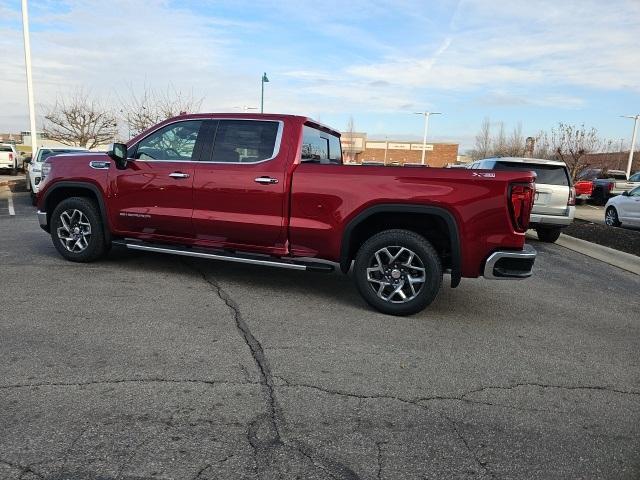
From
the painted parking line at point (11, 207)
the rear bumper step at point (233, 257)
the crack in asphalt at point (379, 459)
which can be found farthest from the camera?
the painted parking line at point (11, 207)

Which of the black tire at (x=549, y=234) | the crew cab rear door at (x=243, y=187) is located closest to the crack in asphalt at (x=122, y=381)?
the crew cab rear door at (x=243, y=187)

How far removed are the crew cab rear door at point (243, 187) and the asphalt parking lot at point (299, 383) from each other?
607 mm

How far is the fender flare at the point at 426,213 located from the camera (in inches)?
193

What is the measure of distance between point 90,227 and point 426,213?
4.22 metres

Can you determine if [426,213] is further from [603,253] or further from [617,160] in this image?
[617,160]

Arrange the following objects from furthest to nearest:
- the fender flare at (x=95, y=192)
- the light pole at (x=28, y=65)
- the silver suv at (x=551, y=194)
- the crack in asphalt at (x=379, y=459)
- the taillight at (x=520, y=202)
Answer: the light pole at (x=28, y=65)
the silver suv at (x=551, y=194)
the fender flare at (x=95, y=192)
the taillight at (x=520, y=202)
the crack in asphalt at (x=379, y=459)

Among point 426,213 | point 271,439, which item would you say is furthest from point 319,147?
point 271,439

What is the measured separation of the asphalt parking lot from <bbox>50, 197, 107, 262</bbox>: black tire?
563 millimetres

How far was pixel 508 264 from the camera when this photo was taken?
4.92 m

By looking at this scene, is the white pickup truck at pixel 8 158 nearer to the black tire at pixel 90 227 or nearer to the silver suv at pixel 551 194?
the black tire at pixel 90 227

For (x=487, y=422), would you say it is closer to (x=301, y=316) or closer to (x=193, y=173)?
(x=301, y=316)

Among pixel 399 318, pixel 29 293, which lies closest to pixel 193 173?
pixel 29 293

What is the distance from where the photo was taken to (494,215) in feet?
15.8

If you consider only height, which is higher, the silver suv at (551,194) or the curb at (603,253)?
the silver suv at (551,194)
